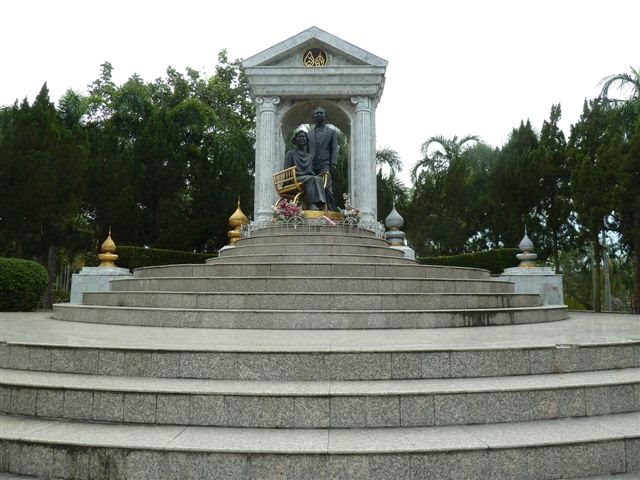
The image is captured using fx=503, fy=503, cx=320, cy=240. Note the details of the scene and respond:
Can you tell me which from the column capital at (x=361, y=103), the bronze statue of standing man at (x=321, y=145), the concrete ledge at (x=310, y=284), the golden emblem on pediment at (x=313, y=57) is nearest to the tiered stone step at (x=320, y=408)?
the concrete ledge at (x=310, y=284)

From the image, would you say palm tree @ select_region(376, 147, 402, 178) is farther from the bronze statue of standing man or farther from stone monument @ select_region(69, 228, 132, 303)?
stone monument @ select_region(69, 228, 132, 303)

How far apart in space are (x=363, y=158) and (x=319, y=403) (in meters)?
14.3

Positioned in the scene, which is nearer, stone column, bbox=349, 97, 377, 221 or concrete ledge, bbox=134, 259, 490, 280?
concrete ledge, bbox=134, 259, 490, 280

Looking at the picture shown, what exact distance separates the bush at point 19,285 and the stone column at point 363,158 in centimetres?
1012

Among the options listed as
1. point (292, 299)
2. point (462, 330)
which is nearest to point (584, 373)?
point (462, 330)

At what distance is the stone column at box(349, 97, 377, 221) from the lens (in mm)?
17844

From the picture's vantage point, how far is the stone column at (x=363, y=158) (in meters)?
17.8

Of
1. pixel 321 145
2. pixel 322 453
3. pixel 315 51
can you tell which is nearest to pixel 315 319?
pixel 322 453

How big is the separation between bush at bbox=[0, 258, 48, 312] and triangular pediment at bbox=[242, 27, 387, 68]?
9862 millimetres

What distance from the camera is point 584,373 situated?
523 cm

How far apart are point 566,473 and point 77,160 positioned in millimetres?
18386

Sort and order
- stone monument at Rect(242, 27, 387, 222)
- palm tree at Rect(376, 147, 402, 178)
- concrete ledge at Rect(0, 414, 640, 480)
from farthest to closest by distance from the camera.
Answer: palm tree at Rect(376, 147, 402, 178), stone monument at Rect(242, 27, 387, 222), concrete ledge at Rect(0, 414, 640, 480)

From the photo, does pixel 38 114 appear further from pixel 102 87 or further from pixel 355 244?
pixel 102 87

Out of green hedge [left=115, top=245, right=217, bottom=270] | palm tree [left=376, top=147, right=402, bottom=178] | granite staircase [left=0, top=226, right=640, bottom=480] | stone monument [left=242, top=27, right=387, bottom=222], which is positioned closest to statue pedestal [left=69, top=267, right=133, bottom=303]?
green hedge [left=115, top=245, right=217, bottom=270]
